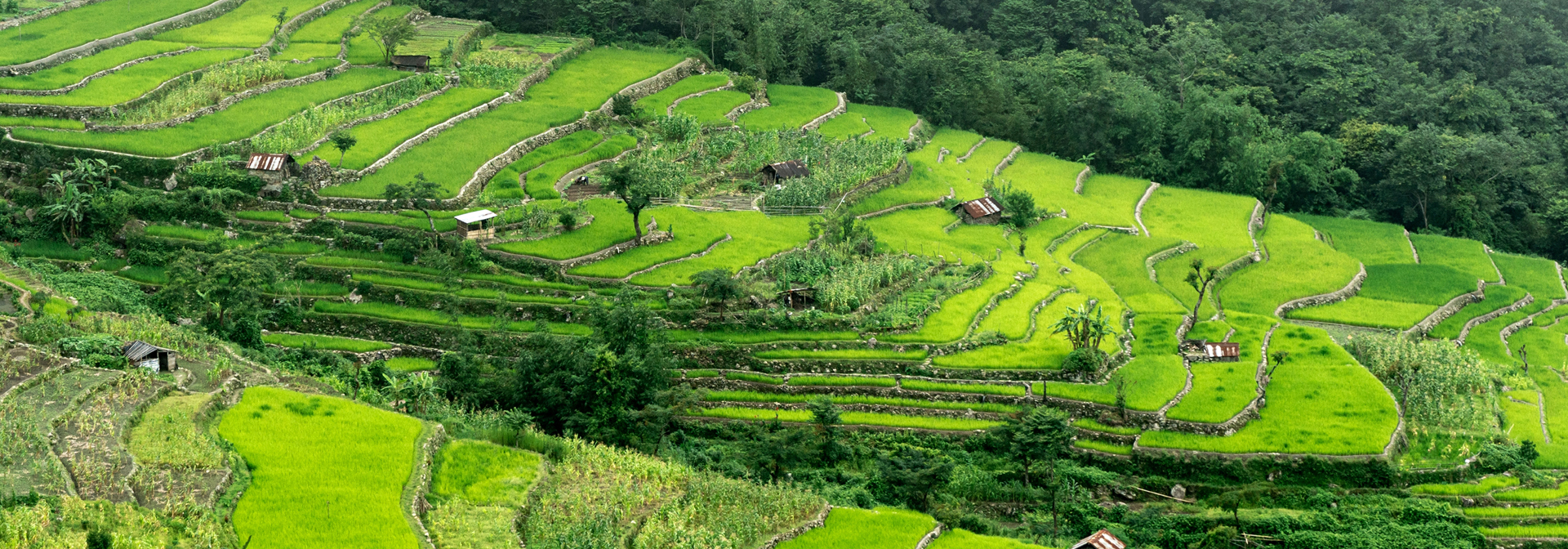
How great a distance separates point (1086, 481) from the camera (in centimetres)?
4550

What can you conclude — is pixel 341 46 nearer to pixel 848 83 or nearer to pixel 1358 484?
pixel 848 83

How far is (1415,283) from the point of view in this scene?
67.6 m

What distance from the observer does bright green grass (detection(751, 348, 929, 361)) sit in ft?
168

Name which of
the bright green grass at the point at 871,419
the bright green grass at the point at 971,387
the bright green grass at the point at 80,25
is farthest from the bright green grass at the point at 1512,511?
the bright green grass at the point at 80,25

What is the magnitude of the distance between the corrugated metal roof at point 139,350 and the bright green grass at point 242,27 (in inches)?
1381

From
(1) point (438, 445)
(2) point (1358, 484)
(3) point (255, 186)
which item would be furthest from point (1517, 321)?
(3) point (255, 186)

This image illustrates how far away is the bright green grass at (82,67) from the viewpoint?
212 feet

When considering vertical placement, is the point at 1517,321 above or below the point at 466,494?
below

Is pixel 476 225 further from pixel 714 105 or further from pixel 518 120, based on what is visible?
pixel 714 105

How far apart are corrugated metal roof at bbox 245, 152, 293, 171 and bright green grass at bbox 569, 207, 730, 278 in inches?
518

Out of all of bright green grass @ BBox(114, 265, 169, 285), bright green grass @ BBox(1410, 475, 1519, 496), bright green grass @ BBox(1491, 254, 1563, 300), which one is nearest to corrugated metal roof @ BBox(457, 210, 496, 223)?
bright green grass @ BBox(114, 265, 169, 285)

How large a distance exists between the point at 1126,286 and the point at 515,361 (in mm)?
26931

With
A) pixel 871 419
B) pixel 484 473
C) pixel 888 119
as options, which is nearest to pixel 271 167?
pixel 484 473

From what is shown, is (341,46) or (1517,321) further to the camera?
(341,46)
